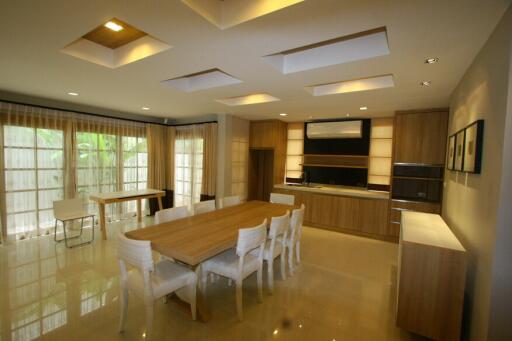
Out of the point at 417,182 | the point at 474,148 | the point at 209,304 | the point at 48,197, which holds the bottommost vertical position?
the point at 209,304

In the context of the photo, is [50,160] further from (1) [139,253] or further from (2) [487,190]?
(2) [487,190]

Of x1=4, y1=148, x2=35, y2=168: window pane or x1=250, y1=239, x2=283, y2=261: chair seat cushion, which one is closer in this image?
x1=250, y1=239, x2=283, y2=261: chair seat cushion

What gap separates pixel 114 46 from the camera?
247 centimetres

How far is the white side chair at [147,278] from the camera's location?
176 centimetres

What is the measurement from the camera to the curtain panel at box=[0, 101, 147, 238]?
384 centimetres

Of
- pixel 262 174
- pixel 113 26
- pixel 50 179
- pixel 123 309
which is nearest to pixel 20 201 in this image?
pixel 50 179

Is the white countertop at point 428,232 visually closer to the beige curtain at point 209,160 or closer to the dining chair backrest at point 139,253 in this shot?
the dining chair backrest at point 139,253

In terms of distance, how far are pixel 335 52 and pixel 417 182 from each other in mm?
3486

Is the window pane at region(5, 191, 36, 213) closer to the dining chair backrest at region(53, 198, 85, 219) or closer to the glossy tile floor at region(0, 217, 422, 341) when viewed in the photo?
the dining chair backrest at region(53, 198, 85, 219)

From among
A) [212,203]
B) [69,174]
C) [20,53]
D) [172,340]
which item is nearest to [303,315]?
[172,340]

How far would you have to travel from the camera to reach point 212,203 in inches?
139

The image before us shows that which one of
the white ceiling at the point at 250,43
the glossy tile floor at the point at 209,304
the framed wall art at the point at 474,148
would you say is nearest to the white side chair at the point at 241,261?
the glossy tile floor at the point at 209,304

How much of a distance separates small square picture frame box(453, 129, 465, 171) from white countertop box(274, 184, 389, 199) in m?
2.00

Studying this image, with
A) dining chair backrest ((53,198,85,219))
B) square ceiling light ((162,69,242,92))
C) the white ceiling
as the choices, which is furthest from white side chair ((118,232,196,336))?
dining chair backrest ((53,198,85,219))
